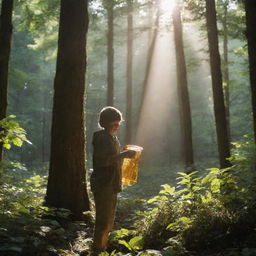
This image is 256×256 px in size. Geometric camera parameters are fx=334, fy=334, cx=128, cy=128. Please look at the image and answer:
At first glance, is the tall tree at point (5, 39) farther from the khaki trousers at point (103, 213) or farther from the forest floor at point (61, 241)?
the khaki trousers at point (103, 213)

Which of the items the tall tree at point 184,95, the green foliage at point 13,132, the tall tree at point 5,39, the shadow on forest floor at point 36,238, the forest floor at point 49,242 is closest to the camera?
the forest floor at point 49,242

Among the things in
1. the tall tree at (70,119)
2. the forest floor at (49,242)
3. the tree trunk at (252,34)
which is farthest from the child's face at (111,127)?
the tree trunk at (252,34)

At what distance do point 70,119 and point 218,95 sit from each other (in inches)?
233

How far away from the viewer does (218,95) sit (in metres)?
11.2

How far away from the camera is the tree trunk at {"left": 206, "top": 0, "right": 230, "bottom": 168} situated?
1109cm

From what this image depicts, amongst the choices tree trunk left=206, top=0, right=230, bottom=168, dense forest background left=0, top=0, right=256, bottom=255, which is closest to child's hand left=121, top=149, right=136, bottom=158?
dense forest background left=0, top=0, right=256, bottom=255

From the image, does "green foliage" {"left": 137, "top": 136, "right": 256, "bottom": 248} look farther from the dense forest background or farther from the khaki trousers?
the khaki trousers

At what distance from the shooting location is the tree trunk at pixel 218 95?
36.4 feet

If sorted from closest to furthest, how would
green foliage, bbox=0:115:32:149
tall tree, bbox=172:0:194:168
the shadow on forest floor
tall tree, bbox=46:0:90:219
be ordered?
the shadow on forest floor
green foliage, bbox=0:115:32:149
tall tree, bbox=46:0:90:219
tall tree, bbox=172:0:194:168

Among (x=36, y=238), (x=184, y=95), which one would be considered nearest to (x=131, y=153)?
(x=36, y=238)

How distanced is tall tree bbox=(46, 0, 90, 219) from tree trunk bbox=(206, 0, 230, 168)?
5.42 meters

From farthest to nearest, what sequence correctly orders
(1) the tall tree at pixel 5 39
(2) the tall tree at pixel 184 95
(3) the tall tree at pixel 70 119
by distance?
(2) the tall tree at pixel 184 95, (1) the tall tree at pixel 5 39, (3) the tall tree at pixel 70 119

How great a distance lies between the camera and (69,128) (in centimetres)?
727

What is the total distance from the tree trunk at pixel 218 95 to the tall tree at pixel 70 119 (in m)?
5.42
